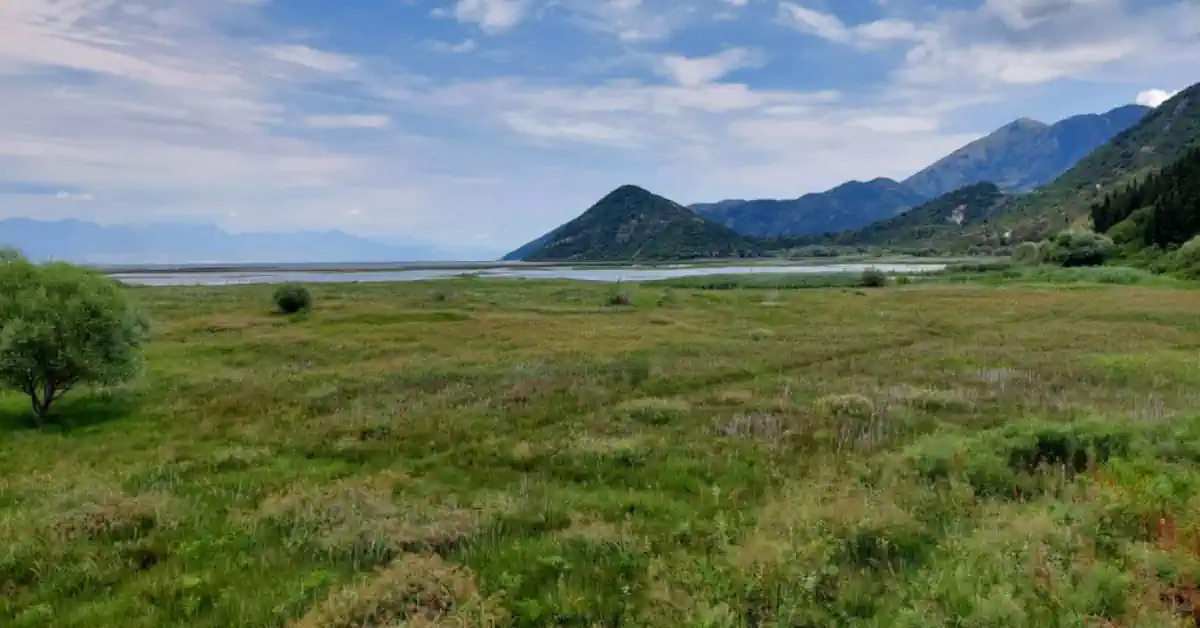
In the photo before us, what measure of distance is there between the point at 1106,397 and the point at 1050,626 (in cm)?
1835

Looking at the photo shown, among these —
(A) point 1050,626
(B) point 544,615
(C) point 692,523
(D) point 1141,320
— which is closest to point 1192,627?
(A) point 1050,626

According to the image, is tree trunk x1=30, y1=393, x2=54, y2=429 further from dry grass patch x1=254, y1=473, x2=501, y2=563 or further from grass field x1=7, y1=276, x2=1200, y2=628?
dry grass patch x1=254, y1=473, x2=501, y2=563

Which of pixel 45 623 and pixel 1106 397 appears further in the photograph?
pixel 1106 397

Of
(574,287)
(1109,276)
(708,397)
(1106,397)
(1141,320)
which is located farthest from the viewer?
(574,287)

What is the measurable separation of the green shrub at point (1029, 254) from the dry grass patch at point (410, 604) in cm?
14996

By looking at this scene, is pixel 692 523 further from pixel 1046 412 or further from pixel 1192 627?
pixel 1046 412

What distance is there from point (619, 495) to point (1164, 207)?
138 meters

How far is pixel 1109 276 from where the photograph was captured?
88.9 metres

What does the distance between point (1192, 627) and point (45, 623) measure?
1558 centimetres

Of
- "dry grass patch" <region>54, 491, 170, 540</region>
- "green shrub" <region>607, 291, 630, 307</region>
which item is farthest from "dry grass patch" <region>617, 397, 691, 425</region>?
"green shrub" <region>607, 291, 630, 307</region>

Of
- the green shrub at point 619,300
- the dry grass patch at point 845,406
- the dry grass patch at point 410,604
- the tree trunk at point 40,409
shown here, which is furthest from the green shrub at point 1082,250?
the tree trunk at point 40,409

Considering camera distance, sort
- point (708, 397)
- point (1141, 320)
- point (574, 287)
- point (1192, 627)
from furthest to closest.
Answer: point (574, 287) → point (1141, 320) → point (708, 397) → point (1192, 627)

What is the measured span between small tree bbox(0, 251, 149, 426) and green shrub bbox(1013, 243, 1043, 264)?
489 feet

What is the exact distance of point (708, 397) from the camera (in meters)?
26.0
